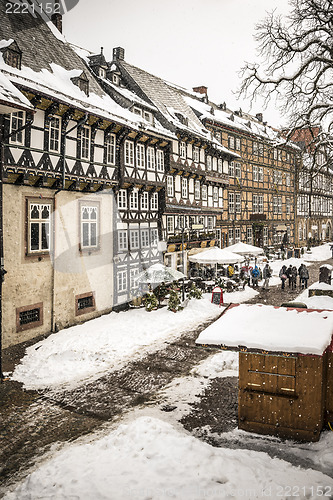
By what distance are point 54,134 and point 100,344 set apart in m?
8.08

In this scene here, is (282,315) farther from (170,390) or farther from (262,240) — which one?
(262,240)

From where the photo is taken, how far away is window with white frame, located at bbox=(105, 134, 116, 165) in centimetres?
1690

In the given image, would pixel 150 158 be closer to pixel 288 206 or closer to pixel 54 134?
pixel 54 134

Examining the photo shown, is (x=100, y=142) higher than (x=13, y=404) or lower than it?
higher

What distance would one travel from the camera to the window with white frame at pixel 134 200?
19.3 meters

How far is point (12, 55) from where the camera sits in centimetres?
1252

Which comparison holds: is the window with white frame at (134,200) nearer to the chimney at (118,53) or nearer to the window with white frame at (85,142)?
the window with white frame at (85,142)

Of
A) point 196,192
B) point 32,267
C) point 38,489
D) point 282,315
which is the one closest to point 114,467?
point 38,489

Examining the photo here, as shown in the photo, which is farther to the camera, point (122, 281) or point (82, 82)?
point (122, 281)

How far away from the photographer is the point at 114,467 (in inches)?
229

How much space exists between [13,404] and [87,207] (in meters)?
9.19

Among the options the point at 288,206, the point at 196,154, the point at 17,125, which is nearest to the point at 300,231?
the point at 288,206

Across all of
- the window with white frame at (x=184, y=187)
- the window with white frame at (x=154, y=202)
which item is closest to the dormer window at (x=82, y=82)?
the window with white frame at (x=154, y=202)

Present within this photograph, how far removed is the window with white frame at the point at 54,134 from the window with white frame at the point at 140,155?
5579 millimetres
